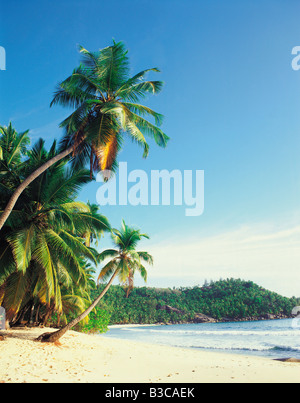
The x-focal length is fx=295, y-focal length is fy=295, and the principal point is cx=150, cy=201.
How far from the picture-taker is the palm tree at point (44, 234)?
9484 mm

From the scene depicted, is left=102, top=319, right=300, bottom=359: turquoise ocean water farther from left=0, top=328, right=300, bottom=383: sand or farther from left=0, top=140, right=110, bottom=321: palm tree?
left=0, top=140, right=110, bottom=321: palm tree

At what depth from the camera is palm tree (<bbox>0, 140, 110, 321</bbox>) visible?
31.1 feet

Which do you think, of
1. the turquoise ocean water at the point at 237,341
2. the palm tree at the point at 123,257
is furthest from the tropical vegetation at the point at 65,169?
the turquoise ocean water at the point at 237,341

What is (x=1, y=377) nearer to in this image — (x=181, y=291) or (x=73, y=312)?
(x=73, y=312)

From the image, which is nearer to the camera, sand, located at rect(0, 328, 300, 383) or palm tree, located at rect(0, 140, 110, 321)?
sand, located at rect(0, 328, 300, 383)

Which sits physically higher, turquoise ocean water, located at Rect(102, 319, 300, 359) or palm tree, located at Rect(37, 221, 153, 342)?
palm tree, located at Rect(37, 221, 153, 342)

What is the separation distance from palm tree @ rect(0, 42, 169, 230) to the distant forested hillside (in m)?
80.6

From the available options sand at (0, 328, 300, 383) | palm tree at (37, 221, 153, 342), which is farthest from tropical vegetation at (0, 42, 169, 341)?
palm tree at (37, 221, 153, 342)

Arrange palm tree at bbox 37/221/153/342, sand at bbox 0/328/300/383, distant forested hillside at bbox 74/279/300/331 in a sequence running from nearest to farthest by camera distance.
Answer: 1. sand at bbox 0/328/300/383
2. palm tree at bbox 37/221/153/342
3. distant forested hillside at bbox 74/279/300/331

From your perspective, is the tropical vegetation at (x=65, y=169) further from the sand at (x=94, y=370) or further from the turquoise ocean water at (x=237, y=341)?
the turquoise ocean water at (x=237, y=341)

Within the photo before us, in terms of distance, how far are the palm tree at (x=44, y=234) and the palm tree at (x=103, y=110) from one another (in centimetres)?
92

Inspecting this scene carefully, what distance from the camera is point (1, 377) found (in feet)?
21.3

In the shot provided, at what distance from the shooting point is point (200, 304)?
9869cm

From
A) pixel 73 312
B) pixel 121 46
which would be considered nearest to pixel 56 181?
pixel 121 46
